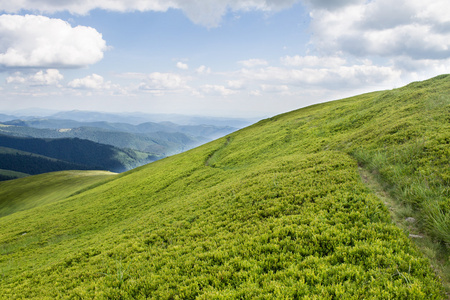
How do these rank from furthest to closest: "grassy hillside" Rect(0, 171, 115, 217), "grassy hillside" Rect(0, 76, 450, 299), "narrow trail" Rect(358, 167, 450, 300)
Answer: "grassy hillside" Rect(0, 171, 115, 217), "grassy hillside" Rect(0, 76, 450, 299), "narrow trail" Rect(358, 167, 450, 300)

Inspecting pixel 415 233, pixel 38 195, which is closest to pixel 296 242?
pixel 415 233

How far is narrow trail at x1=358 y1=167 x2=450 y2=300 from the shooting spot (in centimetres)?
669

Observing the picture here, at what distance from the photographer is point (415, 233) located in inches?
340

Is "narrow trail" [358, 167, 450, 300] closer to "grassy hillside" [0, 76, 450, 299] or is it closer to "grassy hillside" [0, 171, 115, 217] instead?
"grassy hillside" [0, 76, 450, 299]

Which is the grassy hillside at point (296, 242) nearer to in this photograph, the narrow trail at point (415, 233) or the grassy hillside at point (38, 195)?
the narrow trail at point (415, 233)

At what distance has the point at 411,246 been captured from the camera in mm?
7547

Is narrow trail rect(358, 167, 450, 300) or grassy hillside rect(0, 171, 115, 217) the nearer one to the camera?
narrow trail rect(358, 167, 450, 300)

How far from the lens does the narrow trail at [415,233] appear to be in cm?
669

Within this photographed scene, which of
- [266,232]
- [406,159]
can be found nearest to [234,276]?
[266,232]

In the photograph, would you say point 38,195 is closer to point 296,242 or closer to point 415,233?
point 296,242

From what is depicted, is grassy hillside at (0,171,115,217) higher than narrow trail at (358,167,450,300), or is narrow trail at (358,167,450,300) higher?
narrow trail at (358,167,450,300)

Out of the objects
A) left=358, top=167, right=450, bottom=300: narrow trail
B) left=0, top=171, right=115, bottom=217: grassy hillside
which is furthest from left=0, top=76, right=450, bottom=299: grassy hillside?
left=0, top=171, right=115, bottom=217: grassy hillside

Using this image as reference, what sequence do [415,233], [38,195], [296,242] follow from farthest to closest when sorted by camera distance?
1. [38,195]
2. [296,242]
3. [415,233]

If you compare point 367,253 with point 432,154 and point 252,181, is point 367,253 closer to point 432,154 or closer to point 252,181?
point 432,154
